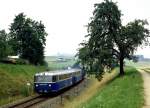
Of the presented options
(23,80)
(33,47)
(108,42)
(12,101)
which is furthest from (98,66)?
(33,47)

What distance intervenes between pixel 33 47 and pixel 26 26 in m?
5.68

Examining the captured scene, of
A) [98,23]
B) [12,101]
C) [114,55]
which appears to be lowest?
[12,101]

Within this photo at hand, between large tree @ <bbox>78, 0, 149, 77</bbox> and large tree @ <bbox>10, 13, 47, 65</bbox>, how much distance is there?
3088 centimetres

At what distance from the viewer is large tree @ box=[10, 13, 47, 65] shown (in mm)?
91500

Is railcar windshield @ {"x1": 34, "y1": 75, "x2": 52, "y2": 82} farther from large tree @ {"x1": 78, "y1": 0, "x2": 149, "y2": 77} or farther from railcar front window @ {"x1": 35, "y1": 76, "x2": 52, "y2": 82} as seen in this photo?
large tree @ {"x1": 78, "y1": 0, "x2": 149, "y2": 77}

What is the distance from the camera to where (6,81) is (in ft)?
159

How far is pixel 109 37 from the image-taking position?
62250mm

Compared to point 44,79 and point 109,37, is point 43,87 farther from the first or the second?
point 109,37

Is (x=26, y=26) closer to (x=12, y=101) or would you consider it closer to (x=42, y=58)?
(x=42, y=58)

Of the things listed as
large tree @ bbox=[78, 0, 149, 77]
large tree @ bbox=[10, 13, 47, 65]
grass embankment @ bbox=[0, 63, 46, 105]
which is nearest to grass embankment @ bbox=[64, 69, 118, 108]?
large tree @ bbox=[78, 0, 149, 77]

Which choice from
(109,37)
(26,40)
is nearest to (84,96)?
(109,37)

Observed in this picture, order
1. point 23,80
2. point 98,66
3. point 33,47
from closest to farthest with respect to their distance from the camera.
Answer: point 23,80, point 98,66, point 33,47

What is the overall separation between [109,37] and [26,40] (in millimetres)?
34254

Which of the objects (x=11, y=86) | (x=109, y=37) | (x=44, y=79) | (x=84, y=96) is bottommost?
(x=84, y=96)
